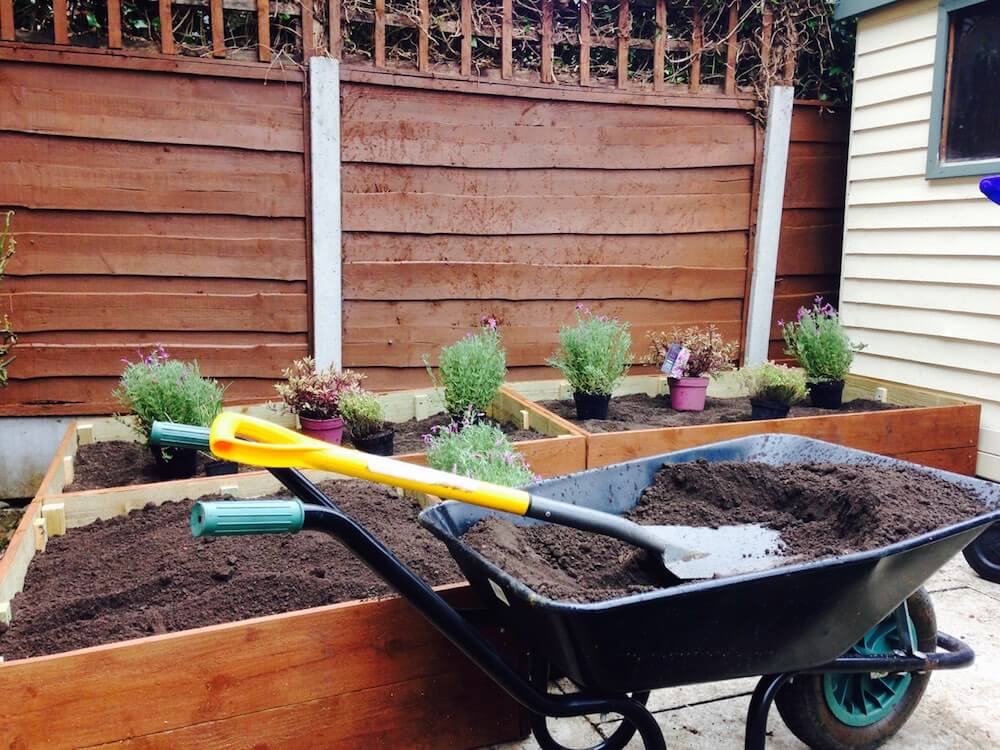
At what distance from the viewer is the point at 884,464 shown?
2158 millimetres

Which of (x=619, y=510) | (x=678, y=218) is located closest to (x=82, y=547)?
(x=619, y=510)

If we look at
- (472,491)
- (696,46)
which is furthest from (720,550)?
(696,46)

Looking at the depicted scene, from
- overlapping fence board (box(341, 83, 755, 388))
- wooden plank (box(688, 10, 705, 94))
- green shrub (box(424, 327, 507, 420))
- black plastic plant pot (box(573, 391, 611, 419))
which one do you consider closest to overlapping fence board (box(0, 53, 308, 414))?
overlapping fence board (box(341, 83, 755, 388))

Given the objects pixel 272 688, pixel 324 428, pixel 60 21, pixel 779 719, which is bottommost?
pixel 779 719

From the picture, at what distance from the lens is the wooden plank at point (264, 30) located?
12.2 ft

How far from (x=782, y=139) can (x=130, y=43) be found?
11.2 ft

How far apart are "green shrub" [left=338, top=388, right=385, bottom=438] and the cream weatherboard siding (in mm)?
2829

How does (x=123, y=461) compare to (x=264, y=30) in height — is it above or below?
below

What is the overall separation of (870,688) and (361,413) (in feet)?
6.90

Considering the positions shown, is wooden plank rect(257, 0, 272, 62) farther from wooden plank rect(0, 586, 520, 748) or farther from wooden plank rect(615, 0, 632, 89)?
wooden plank rect(0, 586, 520, 748)

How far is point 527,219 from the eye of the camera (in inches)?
170

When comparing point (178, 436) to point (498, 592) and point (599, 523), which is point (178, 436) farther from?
point (599, 523)

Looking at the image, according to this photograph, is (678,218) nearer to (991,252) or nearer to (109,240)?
(991,252)

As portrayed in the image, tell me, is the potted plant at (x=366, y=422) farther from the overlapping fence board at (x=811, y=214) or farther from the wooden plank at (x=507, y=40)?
the overlapping fence board at (x=811, y=214)
